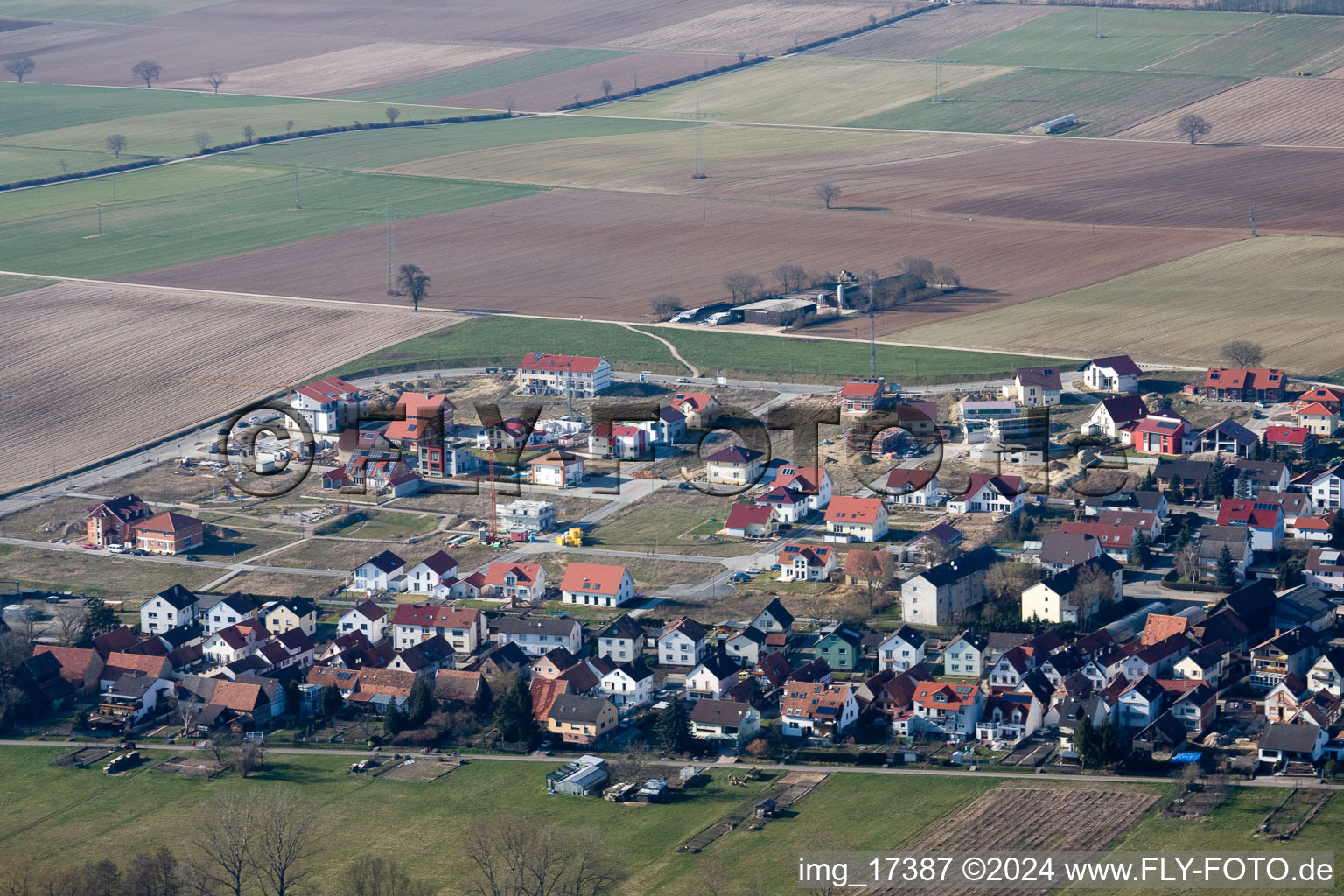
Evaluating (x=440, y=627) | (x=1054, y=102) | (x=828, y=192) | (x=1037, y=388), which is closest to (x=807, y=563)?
(x=440, y=627)

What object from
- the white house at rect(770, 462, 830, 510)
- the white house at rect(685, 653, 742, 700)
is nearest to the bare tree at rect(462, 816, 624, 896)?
the white house at rect(685, 653, 742, 700)

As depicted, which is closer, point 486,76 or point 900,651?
point 900,651

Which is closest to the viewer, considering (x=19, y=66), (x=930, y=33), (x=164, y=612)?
(x=164, y=612)

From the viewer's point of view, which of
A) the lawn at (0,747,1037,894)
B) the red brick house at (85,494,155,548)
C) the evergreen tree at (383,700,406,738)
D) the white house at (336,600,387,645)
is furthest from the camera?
the red brick house at (85,494,155,548)

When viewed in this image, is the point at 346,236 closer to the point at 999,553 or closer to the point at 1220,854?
the point at 999,553

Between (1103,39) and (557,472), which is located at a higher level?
(1103,39)

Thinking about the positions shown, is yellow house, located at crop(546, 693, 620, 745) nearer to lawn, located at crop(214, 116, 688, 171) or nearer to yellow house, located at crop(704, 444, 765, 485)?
yellow house, located at crop(704, 444, 765, 485)

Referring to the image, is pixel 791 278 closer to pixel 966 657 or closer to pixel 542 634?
pixel 542 634

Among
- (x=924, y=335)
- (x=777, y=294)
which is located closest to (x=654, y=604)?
(x=924, y=335)
